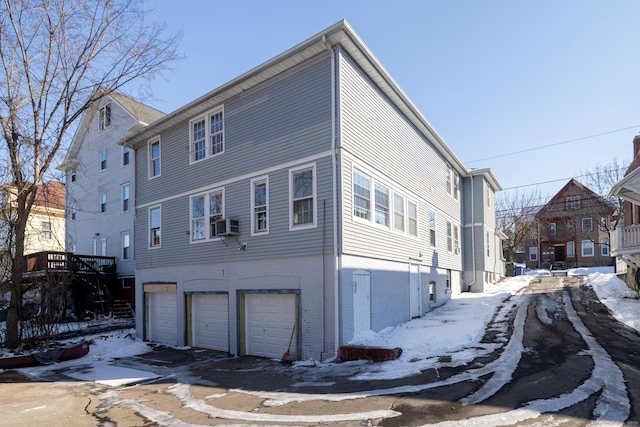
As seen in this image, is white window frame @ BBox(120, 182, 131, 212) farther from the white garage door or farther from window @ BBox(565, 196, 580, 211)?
window @ BBox(565, 196, 580, 211)

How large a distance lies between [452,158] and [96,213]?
2134 cm

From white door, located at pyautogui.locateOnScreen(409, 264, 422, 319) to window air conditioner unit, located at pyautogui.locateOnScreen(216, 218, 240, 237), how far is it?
6.45 m

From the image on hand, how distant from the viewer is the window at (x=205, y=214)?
14.6 meters

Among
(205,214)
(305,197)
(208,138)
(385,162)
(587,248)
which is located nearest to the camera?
(305,197)

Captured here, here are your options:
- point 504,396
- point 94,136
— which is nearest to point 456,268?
point 504,396

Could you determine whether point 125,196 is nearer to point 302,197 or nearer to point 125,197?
point 125,197

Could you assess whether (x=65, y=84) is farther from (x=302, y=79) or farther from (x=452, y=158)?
(x=452, y=158)

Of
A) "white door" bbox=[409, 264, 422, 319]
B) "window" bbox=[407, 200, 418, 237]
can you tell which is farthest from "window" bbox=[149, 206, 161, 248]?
"white door" bbox=[409, 264, 422, 319]

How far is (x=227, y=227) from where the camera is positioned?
1337cm

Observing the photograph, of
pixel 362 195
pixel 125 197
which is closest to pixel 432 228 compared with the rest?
pixel 362 195

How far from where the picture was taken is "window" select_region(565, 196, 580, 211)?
45.3 m

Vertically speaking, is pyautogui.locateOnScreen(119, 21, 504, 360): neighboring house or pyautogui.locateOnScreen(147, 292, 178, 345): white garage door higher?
pyautogui.locateOnScreen(119, 21, 504, 360): neighboring house

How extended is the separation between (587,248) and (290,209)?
4367 cm

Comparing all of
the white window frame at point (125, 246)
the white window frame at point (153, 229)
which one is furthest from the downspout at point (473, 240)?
the white window frame at point (125, 246)
